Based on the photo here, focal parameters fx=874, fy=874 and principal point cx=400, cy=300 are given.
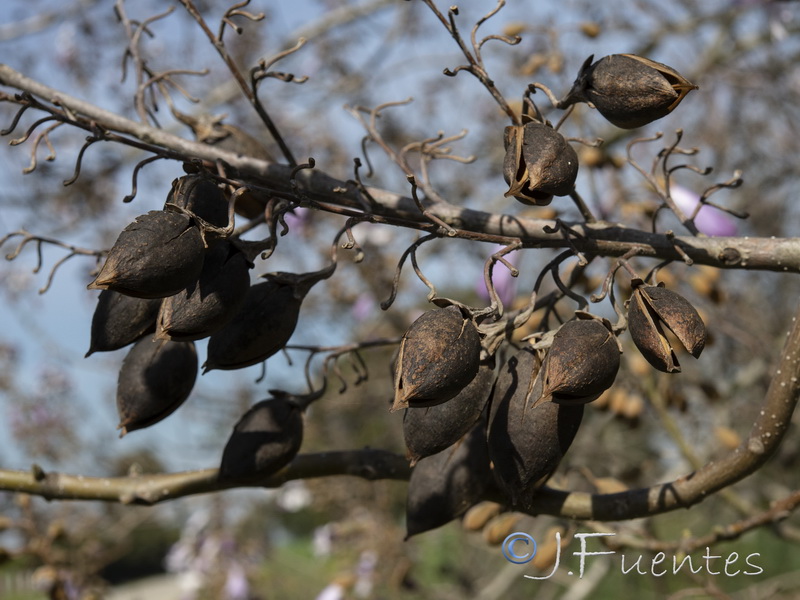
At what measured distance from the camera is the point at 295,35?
18.1 feet

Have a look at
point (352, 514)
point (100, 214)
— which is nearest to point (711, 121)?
point (352, 514)

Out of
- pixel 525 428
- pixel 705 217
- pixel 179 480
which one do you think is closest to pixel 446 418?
pixel 525 428

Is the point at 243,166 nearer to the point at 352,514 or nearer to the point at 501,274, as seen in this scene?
the point at 501,274

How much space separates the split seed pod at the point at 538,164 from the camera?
1.04 metres

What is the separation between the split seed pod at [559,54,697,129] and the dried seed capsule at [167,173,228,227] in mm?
493

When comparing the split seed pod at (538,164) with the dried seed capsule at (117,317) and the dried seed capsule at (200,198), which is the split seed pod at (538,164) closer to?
the dried seed capsule at (200,198)

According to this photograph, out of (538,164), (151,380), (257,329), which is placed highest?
(538,164)

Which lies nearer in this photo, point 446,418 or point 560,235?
point 446,418

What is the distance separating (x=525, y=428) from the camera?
101 centimetres

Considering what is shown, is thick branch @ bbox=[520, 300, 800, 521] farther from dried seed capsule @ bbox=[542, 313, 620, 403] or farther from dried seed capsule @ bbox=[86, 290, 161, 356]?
dried seed capsule @ bbox=[86, 290, 161, 356]

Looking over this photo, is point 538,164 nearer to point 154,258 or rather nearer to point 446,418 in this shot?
point 446,418

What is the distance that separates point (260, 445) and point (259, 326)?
230 mm

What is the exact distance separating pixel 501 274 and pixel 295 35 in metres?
3.62

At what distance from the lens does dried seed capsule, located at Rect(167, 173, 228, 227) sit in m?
1.00
